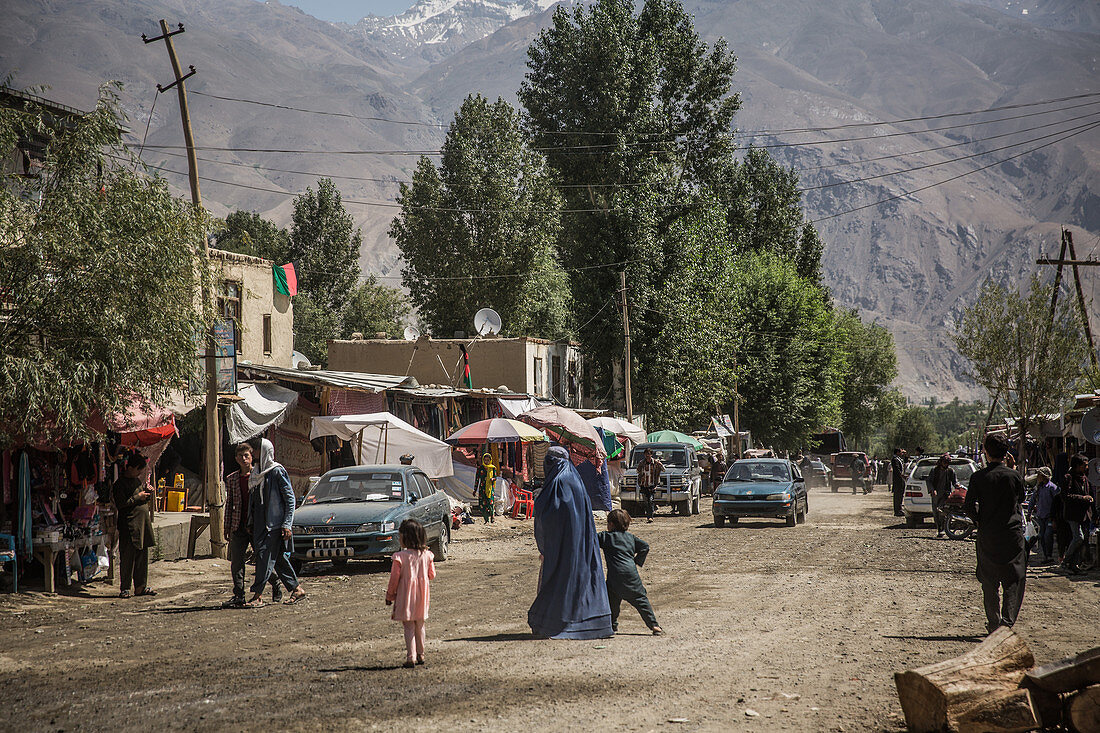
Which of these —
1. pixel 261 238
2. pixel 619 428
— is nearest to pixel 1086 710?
pixel 619 428

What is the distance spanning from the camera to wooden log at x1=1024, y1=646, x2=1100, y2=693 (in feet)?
20.6

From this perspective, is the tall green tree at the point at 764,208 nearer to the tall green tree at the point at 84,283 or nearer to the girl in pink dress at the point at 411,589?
the tall green tree at the point at 84,283

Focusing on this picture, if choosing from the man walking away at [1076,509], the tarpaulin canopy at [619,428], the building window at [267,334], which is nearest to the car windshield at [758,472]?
the tarpaulin canopy at [619,428]

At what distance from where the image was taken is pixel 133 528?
12.7 metres

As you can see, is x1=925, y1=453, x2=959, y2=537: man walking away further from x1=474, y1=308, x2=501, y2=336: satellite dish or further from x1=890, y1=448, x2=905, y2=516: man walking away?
x1=474, y1=308, x2=501, y2=336: satellite dish

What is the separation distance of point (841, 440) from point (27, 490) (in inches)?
2551

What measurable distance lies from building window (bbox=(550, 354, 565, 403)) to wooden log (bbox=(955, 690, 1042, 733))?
34326 millimetres

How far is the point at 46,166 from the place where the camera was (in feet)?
41.0

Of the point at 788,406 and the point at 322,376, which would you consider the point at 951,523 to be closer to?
the point at 322,376

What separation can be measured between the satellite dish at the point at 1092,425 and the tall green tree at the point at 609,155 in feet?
75.6

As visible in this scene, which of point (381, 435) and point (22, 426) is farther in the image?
point (381, 435)

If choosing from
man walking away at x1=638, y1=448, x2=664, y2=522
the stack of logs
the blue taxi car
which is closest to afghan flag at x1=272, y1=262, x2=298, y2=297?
man walking away at x1=638, y1=448, x2=664, y2=522

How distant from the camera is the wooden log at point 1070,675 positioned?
6270mm

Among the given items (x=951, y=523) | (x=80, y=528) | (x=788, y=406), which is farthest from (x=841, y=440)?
(x=80, y=528)
